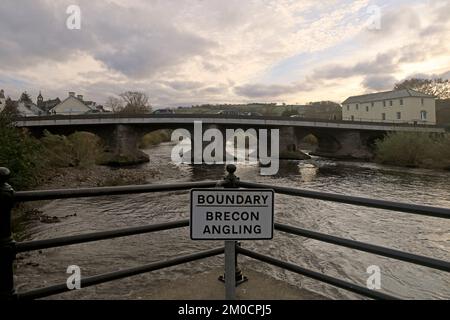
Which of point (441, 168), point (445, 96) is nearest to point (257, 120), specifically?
point (441, 168)

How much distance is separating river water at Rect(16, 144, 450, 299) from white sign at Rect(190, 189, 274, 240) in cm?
115

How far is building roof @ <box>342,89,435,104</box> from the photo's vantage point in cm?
6178

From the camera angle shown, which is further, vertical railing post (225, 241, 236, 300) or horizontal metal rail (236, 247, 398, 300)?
vertical railing post (225, 241, 236, 300)

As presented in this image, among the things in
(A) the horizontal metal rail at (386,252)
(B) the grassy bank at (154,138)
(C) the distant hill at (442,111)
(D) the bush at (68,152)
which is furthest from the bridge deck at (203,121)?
(A) the horizontal metal rail at (386,252)

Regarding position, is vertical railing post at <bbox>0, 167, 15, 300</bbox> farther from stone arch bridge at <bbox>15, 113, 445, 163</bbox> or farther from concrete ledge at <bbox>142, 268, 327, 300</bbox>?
stone arch bridge at <bbox>15, 113, 445, 163</bbox>

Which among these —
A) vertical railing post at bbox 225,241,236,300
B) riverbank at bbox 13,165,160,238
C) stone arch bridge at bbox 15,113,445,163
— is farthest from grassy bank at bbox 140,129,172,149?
vertical railing post at bbox 225,241,236,300

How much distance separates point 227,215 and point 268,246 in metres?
7.71

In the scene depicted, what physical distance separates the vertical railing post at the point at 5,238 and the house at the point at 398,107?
6262 cm

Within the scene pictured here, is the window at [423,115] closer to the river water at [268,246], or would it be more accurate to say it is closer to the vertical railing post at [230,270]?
the river water at [268,246]

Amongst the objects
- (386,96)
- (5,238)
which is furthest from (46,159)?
(386,96)

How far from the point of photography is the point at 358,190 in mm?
19719
